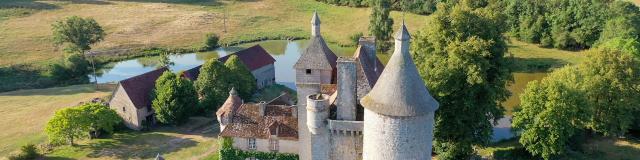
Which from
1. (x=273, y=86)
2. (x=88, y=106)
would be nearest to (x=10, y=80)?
(x=88, y=106)

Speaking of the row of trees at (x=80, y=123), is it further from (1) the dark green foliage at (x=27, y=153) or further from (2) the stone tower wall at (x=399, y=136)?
(2) the stone tower wall at (x=399, y=136)

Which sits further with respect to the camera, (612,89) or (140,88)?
(140,88)

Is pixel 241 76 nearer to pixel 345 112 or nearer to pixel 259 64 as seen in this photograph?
pixel 259 64

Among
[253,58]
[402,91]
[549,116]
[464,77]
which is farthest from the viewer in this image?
[253,58]

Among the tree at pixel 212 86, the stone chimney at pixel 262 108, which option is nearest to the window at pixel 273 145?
the stone chimney at pixel 262 108

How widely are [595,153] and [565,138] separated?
429 cm

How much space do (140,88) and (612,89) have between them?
3561cm

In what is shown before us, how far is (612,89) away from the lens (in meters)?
41.5

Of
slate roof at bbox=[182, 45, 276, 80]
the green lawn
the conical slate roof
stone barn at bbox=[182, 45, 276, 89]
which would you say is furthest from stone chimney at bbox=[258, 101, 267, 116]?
stone barn at bbox=[182, 45, 276, 89]

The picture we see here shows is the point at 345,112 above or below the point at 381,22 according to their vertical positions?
below

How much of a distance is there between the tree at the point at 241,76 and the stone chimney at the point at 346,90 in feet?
70.8

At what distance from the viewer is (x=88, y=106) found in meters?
46.5

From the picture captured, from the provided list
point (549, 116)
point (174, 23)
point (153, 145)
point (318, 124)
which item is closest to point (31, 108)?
point (153, 145)

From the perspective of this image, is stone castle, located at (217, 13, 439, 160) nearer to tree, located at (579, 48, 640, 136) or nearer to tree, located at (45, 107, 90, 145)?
tree, located at (45, 107, 90, 145)
